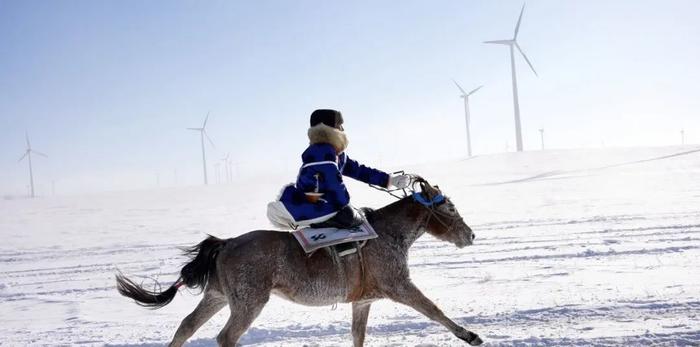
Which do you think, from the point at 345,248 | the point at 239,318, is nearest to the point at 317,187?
the point at 345,248

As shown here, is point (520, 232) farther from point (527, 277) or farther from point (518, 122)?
point (518, 122)

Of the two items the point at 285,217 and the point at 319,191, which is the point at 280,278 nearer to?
the point at 285,217

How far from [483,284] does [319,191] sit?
421 centimetres

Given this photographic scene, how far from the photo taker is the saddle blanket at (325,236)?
4211mm

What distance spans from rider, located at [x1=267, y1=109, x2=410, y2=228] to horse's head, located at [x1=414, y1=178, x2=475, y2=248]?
0.82 meters

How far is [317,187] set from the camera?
4.32m

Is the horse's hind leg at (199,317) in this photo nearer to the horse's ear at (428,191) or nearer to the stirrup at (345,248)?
the stirrup at (345,248)

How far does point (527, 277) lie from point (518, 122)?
49.8m

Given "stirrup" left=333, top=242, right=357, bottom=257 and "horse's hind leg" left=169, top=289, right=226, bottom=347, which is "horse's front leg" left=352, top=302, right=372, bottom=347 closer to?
"stirrup" left=333, top=242, right=357, bottom=257

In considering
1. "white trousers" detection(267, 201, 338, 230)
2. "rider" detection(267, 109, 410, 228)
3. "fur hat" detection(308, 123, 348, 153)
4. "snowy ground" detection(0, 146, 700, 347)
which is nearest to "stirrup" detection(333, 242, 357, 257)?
"rider" detection(267, 109, 410, 228)

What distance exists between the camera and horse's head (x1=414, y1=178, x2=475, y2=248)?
4.98 metres

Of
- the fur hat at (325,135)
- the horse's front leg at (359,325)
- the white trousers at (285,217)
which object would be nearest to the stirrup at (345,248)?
the white trousers at (285,217)

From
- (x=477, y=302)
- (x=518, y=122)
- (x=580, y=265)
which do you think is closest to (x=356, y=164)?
(x=477, y=302)

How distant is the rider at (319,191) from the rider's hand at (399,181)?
0.58 metres
